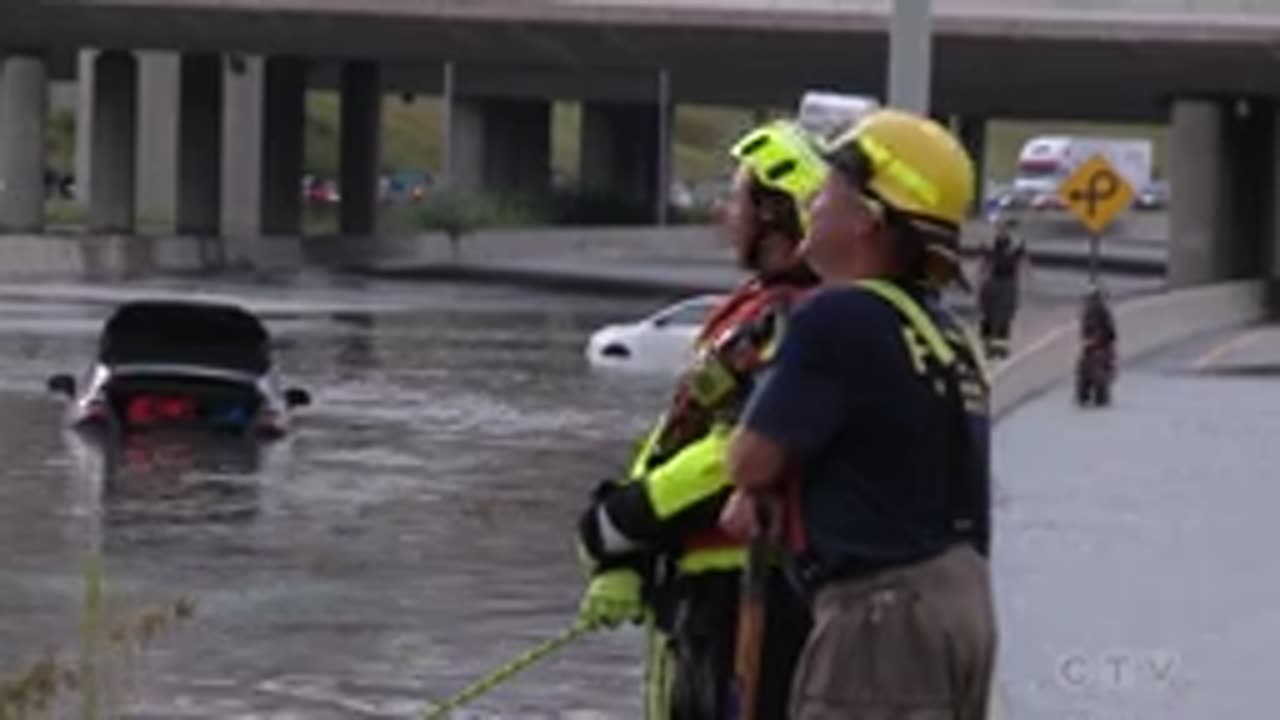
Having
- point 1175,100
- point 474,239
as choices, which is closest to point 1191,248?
point 1175,100

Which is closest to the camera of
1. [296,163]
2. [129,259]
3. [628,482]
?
[628,482]

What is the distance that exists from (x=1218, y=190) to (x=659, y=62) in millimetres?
10453

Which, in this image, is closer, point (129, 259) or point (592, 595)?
point (592, 595)

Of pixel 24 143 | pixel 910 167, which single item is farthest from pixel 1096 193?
pixel 24 143

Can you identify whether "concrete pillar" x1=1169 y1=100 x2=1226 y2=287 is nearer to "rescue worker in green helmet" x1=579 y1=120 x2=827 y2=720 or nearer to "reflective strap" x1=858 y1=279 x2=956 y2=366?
"rescue worker in green helmet" x1=579 y1=120 x2=827 y2=720

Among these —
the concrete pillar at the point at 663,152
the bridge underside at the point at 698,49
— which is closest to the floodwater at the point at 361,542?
the bridge underside at the point at 698,49

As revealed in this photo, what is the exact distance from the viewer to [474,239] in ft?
270

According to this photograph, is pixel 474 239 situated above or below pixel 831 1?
below

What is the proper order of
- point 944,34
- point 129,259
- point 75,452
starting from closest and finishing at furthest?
point 75,452, point 944,34, point 129,259

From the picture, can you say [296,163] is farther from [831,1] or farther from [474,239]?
[831,1]

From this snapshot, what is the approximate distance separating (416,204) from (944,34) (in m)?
35.3

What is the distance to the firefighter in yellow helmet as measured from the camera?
6.16m

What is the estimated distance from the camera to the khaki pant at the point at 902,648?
6172 millimetres

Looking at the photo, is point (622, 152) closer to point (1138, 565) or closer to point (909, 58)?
point (1138, 565)
